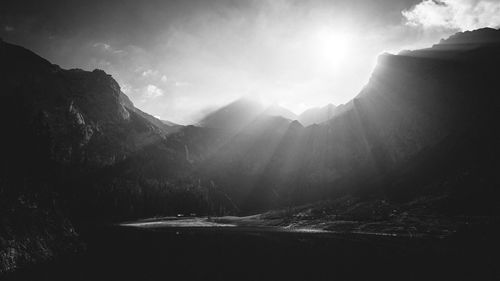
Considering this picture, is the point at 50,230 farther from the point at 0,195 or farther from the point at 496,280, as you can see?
the point at 496,280

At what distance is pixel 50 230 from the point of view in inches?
3027

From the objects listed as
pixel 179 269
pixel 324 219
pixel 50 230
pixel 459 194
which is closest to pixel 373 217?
pixel 324 219

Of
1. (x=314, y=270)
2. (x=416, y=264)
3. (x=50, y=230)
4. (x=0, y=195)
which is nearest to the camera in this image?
(x=314, y=270)

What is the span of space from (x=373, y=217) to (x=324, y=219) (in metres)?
31.1

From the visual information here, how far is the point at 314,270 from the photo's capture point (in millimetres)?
58500

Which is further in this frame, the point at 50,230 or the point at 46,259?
the point at 50,230

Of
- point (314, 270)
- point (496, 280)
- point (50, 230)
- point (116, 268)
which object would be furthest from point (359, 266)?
point (50, 230)

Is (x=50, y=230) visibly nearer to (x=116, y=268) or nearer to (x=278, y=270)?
(x=116, y=268)

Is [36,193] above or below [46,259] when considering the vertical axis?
above

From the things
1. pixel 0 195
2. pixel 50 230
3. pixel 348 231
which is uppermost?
pixel 0 195

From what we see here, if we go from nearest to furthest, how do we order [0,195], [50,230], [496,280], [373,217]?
[496,280] < [0,195] < [50,230] < [373,217]

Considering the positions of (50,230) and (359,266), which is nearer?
(359,266)

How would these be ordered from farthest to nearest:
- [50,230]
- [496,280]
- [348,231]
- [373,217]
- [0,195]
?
[373,217], [348,231], [50,230], [0,195], [496,280]

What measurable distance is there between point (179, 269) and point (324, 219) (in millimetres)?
149315
